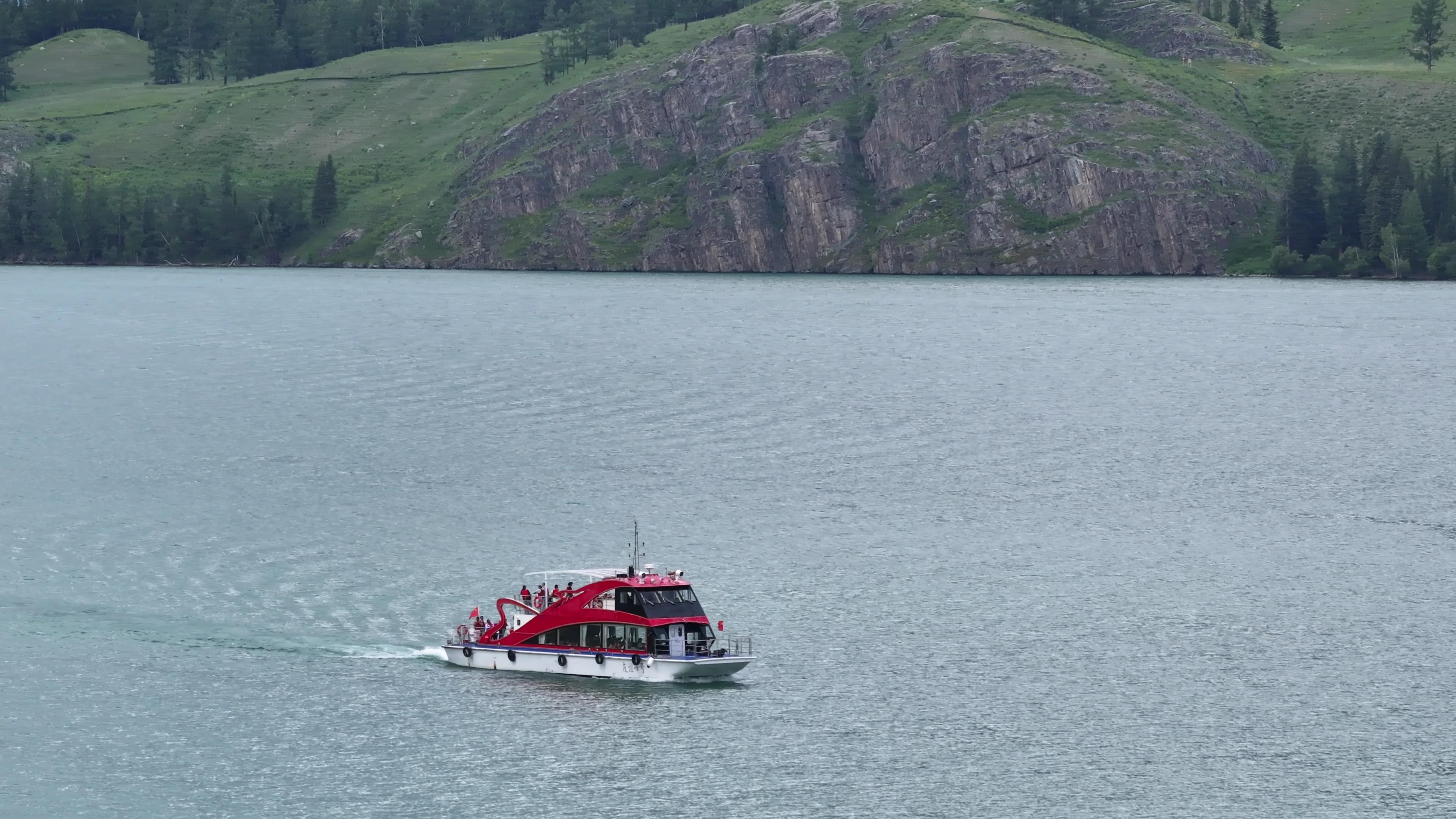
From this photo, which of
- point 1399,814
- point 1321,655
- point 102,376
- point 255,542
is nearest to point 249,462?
point 255,542

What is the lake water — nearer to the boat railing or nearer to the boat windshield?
the boat railing

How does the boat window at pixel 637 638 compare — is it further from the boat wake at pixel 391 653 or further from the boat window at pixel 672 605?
the boat wake at pixel 391 653

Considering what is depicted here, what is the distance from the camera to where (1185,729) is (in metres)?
68.2

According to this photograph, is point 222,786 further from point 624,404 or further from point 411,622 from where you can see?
point 624,404

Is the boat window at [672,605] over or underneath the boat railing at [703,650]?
over

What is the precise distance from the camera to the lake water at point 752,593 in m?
63.2

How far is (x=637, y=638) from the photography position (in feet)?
249

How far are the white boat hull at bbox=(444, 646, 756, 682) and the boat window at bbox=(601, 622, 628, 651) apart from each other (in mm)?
734

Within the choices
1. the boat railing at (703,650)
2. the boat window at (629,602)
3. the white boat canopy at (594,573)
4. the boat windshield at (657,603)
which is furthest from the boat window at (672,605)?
the white boat canopy at (594,573)

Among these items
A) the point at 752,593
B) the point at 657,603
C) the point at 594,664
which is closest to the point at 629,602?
the point at 657,603

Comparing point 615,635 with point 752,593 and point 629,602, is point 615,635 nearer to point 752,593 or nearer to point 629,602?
point 629,602

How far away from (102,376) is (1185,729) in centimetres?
12085

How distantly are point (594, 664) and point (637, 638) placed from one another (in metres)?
1.97

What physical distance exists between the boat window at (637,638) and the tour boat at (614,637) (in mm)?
30
